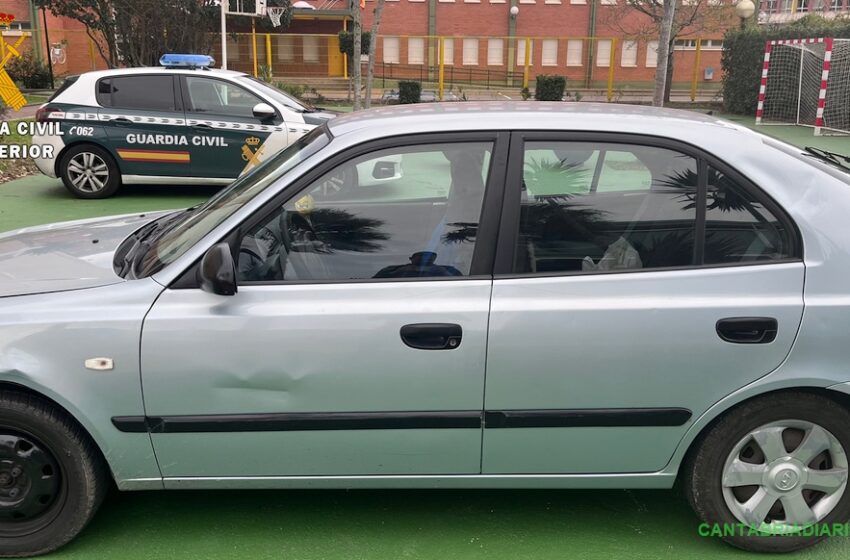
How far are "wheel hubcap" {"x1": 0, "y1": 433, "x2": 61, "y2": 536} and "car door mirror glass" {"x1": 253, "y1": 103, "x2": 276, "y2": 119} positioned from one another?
749 cm

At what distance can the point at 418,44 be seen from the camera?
3928 cm

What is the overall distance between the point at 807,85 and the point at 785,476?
66.5 ft

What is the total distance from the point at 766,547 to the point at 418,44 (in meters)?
38.9

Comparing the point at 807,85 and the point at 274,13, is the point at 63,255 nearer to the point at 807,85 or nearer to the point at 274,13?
the point at 807,85

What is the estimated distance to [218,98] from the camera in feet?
32.4

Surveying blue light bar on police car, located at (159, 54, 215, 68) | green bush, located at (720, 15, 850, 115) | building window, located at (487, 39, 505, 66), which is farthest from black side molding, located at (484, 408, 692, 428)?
building window, located at (487, 39, 505, 66)

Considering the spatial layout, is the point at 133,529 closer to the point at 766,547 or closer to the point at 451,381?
the point at 451,381

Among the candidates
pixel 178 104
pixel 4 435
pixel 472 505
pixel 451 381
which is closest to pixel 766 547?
pixel 472 505

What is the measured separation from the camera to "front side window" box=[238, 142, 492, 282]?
2.73 metres

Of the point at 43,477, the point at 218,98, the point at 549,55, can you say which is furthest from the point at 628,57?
the point at 43,477

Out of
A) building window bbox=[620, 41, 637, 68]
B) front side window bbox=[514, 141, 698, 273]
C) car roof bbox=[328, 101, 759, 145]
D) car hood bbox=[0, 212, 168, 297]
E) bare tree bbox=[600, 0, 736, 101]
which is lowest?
car hood bbox=[0, 212, 168, 297]

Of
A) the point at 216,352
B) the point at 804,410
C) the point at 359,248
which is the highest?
the point at 359,248

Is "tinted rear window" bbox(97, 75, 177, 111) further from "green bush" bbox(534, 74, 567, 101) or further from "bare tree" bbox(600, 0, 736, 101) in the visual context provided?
"bare tree" bbox(600, 0, 736, 101)

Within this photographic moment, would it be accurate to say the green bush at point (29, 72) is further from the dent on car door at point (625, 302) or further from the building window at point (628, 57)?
the dent on car door at point (625, 302)
